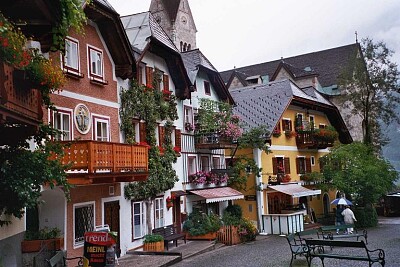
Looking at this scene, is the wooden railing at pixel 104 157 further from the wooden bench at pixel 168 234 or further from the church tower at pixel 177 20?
the church tower at pixel 177 20

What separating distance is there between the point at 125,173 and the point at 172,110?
23.5 feet

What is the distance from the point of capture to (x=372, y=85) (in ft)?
117

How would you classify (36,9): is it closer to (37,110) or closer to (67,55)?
(37,110)

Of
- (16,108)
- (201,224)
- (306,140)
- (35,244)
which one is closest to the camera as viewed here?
(16,108)

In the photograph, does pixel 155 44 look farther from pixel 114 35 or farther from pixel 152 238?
pixel 152 238

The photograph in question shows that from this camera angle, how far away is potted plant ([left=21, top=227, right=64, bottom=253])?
12438mm

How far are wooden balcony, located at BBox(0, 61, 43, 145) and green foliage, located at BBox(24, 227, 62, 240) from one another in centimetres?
434

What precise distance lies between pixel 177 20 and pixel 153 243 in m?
51.3

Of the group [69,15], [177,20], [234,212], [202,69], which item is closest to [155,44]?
[202,69]

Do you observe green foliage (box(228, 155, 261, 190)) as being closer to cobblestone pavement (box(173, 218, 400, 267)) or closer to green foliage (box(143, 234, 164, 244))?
cobblestone pavement (box(173, 218, 400, 267))

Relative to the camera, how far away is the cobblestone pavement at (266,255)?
1548cm

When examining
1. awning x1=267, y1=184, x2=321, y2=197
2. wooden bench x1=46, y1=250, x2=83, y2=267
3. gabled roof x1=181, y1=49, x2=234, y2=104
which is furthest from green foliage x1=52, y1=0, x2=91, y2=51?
awning x1=267, y1=184, x2=321, y2=197

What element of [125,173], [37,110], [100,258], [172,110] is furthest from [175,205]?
[37,110]

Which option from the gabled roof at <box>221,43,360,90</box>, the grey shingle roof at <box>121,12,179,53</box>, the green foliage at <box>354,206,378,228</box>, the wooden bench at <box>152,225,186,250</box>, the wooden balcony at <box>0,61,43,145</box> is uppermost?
the gabled roof at <box>221,43,360,90</box>
